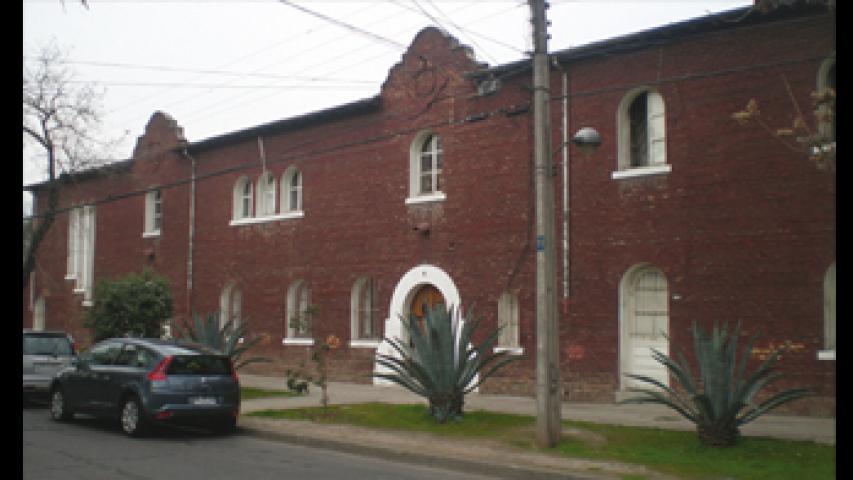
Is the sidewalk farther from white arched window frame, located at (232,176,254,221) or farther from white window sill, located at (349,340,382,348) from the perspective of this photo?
white arched window frame, located at (232,176,254,221)

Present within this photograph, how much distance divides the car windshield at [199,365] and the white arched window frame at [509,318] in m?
6.62

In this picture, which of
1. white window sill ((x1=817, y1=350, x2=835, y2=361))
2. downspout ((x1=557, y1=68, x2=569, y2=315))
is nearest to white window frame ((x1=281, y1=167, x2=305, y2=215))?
downspout ((x1=557, y1=68, x2=569, y2=315))

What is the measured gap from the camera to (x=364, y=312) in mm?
21703

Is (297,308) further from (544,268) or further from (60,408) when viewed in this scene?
(544,268)

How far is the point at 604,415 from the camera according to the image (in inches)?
569

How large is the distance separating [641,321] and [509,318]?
3178 mm

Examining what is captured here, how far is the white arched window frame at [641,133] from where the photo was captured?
53.3 ft

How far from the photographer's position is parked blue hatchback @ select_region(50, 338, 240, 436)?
1295 centimetres

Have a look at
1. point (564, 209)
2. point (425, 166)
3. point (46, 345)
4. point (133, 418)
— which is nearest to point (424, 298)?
point (425, 166)
